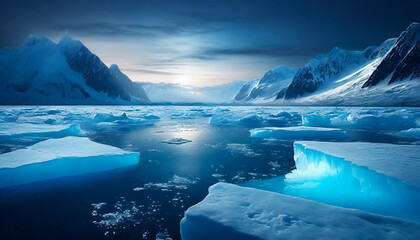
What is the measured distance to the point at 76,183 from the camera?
753 cm

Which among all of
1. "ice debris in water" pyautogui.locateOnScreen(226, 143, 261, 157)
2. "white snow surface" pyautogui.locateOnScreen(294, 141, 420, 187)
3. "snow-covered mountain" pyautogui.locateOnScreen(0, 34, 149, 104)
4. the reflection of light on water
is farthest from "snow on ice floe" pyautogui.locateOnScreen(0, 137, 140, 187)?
"snow-covered mountain" pyautogui.locateOnScreen(0, 34, 149, 104)

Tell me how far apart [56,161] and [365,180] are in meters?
9.25

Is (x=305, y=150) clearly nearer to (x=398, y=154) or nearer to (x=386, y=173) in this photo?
(x=398, y=154)

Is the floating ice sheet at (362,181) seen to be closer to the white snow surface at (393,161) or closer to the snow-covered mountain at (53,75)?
the white snow surface at (393,161)

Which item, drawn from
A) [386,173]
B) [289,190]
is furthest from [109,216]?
[386,173]

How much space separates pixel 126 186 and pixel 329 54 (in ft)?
614

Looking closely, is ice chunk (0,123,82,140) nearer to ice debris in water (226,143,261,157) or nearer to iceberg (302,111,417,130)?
ice debris in water (226,143,261,157)

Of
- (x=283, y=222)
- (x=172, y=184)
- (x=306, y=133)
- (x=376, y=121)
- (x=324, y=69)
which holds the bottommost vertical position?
(x=172, y=184)

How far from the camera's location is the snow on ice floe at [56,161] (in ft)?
22.8

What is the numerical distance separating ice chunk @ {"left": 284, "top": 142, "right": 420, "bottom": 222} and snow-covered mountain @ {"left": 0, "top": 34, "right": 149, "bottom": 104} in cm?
11708

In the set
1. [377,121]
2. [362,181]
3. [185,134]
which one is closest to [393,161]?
[362,181]

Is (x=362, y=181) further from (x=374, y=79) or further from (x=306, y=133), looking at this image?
(x=374, y=79)

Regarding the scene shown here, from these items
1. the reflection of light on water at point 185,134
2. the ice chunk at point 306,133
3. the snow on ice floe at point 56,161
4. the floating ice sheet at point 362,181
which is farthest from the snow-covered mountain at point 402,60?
the snow on ice floe at point 56,161

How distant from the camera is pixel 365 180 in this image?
567cm
